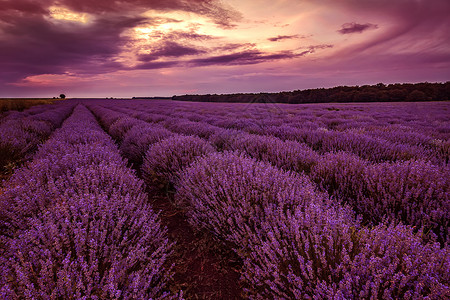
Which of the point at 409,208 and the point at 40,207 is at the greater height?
the point at 40,207

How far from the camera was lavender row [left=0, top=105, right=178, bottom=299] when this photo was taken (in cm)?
102

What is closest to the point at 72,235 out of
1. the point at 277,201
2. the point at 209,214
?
the point at 209,214

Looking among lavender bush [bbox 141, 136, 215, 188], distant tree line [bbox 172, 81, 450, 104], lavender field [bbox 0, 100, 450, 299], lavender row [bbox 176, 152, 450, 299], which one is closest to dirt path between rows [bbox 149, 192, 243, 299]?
lavender field [bbox 0, 100, 450, 299]

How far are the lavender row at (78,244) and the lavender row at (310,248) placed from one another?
0.58 metres

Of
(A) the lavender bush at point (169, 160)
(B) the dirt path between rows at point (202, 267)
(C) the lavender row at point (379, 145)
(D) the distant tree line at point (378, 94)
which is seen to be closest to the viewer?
(B) the dirt path between rows at point (202, 267)

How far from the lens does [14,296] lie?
3.01 feet

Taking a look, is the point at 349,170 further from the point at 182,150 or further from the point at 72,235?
the point at 72,235

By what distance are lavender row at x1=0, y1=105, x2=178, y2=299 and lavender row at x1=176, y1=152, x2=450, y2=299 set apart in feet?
1.90

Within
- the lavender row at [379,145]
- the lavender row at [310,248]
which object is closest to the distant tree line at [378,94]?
the lavender row at [379,145]

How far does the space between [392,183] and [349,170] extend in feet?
1.58

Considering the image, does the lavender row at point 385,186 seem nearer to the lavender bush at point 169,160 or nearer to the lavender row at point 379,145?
the lavender bush at point 169,160

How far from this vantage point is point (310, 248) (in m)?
1.30

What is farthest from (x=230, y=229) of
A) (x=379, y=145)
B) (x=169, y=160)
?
(x=379, y=145)

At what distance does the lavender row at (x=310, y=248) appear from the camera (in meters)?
0.99
